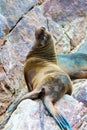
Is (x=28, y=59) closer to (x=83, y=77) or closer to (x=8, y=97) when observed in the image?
(x=8, y=97)

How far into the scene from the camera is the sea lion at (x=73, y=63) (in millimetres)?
8031

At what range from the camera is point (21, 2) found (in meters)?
9.19

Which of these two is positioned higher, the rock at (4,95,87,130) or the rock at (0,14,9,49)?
the rock at (0,14,9,49)

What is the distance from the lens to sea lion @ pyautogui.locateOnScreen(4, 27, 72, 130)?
5172 millimetres

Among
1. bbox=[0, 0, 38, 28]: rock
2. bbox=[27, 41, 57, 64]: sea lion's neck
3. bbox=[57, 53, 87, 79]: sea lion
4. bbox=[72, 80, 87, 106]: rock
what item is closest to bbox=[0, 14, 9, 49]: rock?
bbox=[0, 0, 38, 28]: rock

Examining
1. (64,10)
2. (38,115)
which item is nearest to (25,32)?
(64,10)

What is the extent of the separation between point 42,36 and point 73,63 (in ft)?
6.89

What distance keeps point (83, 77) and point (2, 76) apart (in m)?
1.55

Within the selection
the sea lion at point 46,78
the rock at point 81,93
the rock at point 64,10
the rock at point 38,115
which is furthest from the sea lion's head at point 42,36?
the rock at point 64,10

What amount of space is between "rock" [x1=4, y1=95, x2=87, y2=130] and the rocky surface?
967 mm

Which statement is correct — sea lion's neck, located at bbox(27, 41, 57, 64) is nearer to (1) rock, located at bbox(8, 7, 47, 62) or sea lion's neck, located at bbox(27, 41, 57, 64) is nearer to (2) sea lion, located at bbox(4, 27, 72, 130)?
(2) sea lion, located at bbox(4, 27, 72, 130)

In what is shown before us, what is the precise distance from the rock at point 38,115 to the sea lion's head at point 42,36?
129cm

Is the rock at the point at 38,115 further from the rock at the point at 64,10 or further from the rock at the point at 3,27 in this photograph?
the rock at the point at 64,10

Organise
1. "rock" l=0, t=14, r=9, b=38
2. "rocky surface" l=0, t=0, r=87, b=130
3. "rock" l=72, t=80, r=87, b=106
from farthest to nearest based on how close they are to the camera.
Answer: "rock" l=0, t=14, r=9, b=38, "rocky surface" l=0, t=0, r=87, b=130, "rock" l=72, t=80, r=87, b=106
